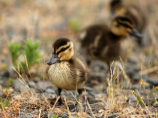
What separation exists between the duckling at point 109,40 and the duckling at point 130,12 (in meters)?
1.11

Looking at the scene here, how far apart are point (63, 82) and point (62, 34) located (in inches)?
123

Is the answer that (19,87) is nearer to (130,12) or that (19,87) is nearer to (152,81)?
(152,81)

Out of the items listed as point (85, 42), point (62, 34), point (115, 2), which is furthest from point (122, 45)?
point (62, 34)

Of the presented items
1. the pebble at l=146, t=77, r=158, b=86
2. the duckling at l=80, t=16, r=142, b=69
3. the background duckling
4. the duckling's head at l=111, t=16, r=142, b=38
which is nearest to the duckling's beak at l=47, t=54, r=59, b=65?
the duckling at l=80, t=16, r=142, b=69

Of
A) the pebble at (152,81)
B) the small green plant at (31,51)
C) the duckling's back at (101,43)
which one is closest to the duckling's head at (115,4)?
the duckling's back at (101,43)

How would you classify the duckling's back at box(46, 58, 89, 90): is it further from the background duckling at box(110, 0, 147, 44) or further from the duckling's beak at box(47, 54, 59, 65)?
the background duckling at box(110, 0, 147, 44)

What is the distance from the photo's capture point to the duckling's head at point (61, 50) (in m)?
2.56

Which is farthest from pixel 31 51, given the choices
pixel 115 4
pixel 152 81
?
pixel 115 4

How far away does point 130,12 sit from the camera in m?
5.10

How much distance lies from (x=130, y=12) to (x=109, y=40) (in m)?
1.43

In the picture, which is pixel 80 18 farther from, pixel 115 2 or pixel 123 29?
pixel 123 29

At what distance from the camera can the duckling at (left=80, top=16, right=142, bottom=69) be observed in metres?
3.92

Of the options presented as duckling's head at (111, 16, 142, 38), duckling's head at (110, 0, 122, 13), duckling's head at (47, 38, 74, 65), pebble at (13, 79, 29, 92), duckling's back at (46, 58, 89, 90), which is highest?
duckling's head at (110, 0, 122, 13)

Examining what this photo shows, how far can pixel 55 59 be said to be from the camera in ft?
8.46
